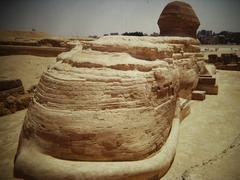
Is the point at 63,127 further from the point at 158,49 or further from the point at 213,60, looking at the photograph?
the point at 213,60

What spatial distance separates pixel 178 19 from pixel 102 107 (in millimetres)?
8392

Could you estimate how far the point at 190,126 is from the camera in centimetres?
758

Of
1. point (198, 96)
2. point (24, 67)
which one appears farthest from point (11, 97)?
point (198, 96)

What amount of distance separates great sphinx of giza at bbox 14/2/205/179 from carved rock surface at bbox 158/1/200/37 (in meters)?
6.38

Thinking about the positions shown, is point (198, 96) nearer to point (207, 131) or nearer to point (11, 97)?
point (207, 131)

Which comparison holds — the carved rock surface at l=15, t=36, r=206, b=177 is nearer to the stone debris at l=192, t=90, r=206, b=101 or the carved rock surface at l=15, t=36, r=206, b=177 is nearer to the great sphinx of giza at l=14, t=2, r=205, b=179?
the great sphinx of giza at l=14, t=2, r=205, b=179

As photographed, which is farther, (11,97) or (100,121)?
(11,97)

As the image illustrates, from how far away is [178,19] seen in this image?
11383 mm

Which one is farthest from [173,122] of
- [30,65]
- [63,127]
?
[30,65]

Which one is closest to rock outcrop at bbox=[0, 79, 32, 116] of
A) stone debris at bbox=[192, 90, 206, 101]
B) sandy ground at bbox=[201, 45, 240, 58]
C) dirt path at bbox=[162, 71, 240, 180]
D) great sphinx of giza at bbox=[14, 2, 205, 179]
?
great sphinx of giza at bbox=[14, 2, 205, 179]

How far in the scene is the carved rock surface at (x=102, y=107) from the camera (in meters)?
4.49

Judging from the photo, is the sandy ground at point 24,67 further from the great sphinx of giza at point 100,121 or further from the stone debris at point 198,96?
the stone debris at point 198,96

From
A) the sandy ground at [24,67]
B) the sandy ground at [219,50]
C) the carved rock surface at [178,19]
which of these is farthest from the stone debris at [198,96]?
the sandy ground at [219,50]

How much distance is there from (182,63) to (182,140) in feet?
12.4
